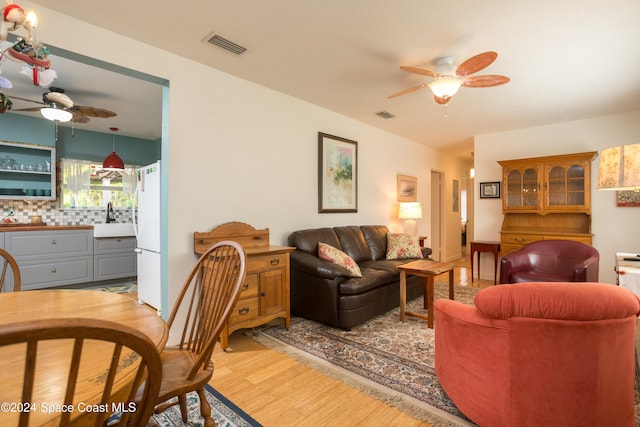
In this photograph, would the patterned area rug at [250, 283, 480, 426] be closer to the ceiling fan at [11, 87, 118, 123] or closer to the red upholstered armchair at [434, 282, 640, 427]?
the red upholstered armchair at [434, 282, 640, 427]

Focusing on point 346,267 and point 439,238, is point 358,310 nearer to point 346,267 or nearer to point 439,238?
point 346,267

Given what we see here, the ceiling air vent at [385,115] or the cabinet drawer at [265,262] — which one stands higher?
the ceiling air vent at [385,115]

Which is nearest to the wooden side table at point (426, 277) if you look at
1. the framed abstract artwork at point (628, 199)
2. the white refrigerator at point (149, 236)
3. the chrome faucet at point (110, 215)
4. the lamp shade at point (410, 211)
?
the lamp shade at point (410, 211)

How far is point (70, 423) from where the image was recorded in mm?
641

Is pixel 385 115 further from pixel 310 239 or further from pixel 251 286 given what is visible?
pixel 251 286

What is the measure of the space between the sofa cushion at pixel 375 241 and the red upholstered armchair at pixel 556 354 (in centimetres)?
286

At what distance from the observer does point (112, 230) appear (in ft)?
16.1

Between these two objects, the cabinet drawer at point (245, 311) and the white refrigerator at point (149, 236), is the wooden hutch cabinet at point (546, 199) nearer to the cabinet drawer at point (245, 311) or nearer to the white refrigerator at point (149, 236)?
the cabinet drawer at point (245, 311)

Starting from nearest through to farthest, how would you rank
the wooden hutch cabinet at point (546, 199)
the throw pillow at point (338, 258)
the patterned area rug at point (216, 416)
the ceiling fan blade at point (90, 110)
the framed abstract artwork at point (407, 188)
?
the patterned area rug at point (216, 416)
the throw pillow at point (338, 258)
the ceiling fan blade at point (90, 110)
the wooden hutch cabinet at point (546, 199)
the framed abstract artwork at point (407, 188)

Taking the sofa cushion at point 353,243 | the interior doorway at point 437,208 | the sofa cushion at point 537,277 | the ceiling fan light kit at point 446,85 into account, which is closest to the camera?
the ceiling fan light kit at point 446,85

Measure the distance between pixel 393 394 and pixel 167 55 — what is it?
322 cm

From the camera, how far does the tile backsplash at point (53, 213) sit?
4.49 meters

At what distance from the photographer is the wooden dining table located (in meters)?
0.69

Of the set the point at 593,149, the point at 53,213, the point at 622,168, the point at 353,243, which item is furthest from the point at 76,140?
the point at 593,149
